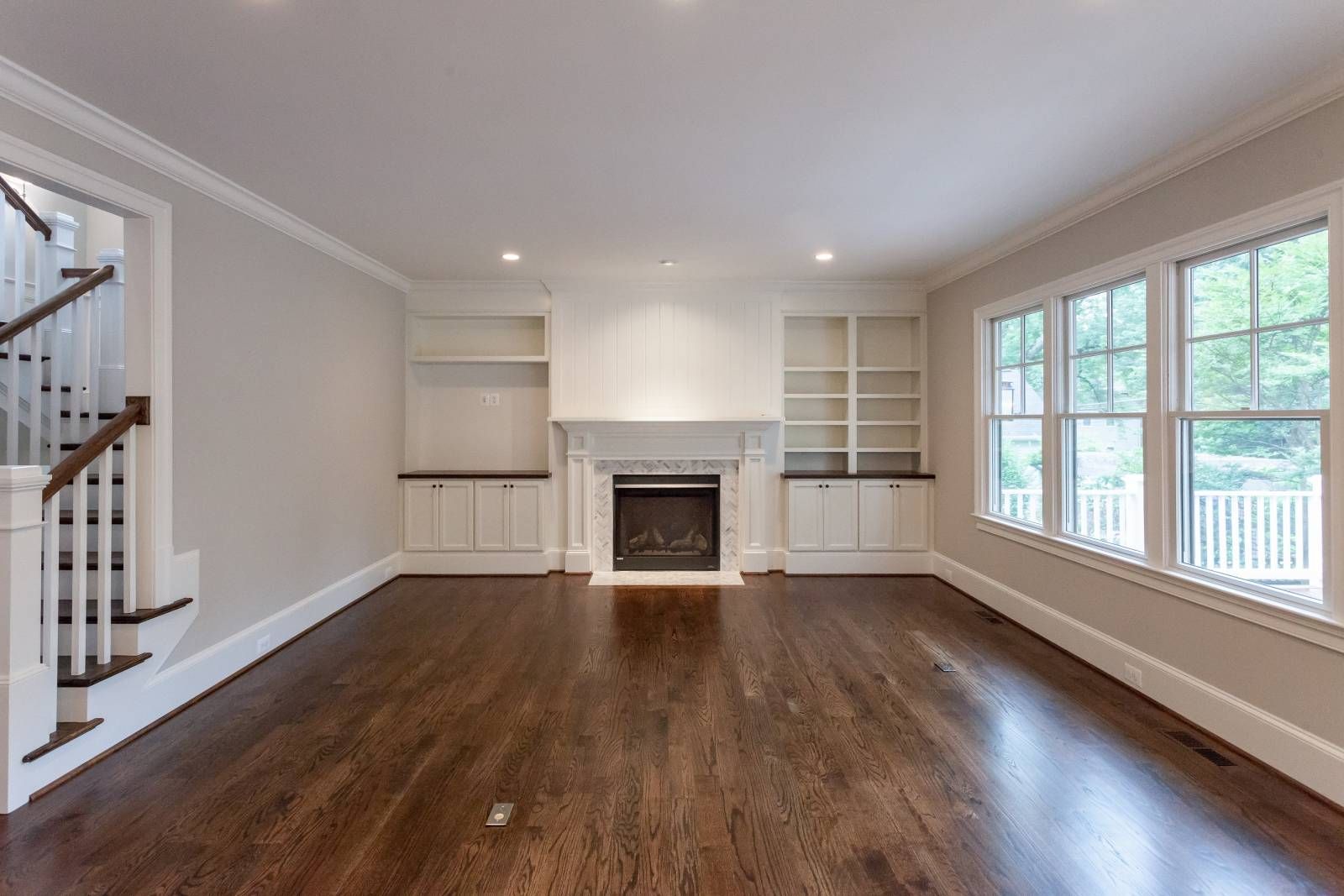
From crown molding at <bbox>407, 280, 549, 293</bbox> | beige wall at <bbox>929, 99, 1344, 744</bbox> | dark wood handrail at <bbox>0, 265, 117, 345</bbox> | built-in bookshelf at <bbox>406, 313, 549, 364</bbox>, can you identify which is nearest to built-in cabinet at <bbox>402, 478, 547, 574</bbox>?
built-in bookshelf at <bbox>406, 313, 549, 364</bbox>

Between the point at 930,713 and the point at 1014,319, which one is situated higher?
the point at 1014,319

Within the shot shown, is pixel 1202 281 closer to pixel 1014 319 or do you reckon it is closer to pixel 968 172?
pixel 968 172

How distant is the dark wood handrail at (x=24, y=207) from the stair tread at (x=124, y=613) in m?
2.15

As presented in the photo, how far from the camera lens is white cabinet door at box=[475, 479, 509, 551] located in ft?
17.9

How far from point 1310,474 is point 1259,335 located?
1.93 ft

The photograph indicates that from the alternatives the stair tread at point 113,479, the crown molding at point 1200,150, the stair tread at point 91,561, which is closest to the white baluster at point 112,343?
the stair tread at point 113,479

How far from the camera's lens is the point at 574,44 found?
204 centimetres

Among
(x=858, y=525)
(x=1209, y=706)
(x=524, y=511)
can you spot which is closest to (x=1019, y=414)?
(x=858, y=525)

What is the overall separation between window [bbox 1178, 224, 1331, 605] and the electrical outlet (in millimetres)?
583

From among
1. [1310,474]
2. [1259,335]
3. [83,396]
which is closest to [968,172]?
[1259,335]

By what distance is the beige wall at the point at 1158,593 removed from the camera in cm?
227

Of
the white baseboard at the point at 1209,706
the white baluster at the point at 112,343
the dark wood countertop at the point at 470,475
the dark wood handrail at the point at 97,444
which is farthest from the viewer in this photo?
the dark wood countertop at the point at 470,475

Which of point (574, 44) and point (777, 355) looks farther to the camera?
point (777, 355)

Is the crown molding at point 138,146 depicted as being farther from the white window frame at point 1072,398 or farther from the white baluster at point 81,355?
the white window frame at point 1072,398
